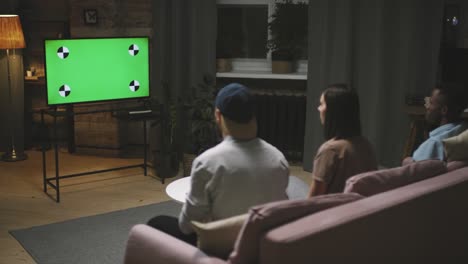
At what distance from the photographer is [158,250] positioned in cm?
252

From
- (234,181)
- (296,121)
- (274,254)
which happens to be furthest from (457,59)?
(274,254)

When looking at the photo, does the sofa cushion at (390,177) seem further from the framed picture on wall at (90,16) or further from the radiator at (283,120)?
the framed picture on wall at (90,16)

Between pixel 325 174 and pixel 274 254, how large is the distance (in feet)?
2.72

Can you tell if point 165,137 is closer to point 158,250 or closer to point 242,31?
point 242,31

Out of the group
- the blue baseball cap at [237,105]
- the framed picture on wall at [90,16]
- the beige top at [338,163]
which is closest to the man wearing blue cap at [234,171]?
the blue baseball cap at [237,105]

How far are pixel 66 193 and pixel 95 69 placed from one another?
1.02m

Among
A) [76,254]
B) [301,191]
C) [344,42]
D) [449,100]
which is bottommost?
[76,254]

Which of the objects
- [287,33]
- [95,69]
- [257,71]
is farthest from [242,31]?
[95,69]

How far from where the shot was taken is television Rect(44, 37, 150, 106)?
4.71m

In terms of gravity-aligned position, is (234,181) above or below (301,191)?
above

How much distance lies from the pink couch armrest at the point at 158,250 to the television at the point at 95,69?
92.3 inches

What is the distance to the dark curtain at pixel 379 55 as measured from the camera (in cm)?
521

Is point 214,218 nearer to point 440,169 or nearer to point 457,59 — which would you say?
point 440,169

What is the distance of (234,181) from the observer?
2.46m
